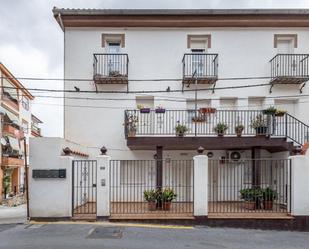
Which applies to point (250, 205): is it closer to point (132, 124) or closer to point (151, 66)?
point (132, 124)

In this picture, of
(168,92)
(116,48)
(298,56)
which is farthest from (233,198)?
(116,48)

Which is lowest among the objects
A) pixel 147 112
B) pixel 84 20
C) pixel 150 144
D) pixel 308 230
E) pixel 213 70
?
pixel 308 230

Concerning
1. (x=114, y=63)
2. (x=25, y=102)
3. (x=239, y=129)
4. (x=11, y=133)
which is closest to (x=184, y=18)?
(x=114, y=63)

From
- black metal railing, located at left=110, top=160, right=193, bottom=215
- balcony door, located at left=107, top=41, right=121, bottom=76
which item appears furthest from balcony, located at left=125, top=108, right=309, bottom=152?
balcony door, located at left=107, top=41, right=121, bottom=76

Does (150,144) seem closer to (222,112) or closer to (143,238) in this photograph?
(222,112)

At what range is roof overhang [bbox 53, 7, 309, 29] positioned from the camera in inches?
664

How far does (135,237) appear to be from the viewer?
9.38 m

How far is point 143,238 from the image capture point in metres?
9.28

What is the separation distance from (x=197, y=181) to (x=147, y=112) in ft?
16.2

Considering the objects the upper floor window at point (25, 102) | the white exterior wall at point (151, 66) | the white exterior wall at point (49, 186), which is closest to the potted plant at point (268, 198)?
the white exterior wall at point (151, 66)

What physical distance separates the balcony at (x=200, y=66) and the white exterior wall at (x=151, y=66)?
36 centimetres

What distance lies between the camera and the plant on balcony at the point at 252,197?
13.3m

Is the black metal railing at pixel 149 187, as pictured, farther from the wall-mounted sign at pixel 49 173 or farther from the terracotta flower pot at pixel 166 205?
the wall-mounted sign at pixel 49 173

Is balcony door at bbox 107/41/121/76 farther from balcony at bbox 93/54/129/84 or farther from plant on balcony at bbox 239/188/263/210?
plant on balcony at bbox 239/188/263/210
